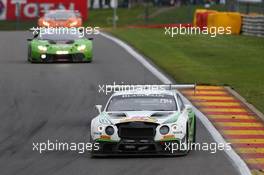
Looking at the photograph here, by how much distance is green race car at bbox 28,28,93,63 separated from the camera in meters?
35.8

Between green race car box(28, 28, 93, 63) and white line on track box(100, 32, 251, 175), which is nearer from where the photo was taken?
white line on track box(100, 32, 251, 175)

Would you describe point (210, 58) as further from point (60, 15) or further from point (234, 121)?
point (60, 15)

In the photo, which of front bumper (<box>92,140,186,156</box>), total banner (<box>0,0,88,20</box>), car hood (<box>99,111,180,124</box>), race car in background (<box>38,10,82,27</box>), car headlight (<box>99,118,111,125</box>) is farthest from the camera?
total banner (<box>0,0,88,20</box>)

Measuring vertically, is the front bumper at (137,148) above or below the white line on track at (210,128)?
above

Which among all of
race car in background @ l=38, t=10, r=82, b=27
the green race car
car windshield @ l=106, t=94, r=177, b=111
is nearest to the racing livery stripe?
car windshield @ l=106, t=94, r=177, b=111

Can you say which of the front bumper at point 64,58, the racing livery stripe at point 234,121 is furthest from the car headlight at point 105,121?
the front bumper at point 64,58

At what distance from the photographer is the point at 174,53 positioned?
40.5 meters

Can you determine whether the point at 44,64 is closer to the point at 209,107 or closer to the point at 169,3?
the point at 209,107

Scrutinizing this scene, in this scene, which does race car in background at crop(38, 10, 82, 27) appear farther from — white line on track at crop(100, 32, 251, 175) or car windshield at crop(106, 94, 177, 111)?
car windshield at crop(106, 94, 177, 111)

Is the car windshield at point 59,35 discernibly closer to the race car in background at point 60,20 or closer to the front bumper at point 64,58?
the front bumper at point 64,58

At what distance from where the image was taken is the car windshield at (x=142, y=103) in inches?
702

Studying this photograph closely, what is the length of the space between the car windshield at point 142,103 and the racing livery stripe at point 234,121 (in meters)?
1.56

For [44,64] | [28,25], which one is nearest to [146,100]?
[44,64]

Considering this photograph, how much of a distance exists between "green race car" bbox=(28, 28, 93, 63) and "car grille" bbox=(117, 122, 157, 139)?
18772 millimetres
